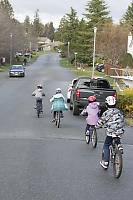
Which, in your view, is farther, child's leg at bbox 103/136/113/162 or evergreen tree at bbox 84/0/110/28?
evergreen tree at bbox 84/0/110/28

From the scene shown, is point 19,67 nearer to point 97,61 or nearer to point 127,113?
point 97,61

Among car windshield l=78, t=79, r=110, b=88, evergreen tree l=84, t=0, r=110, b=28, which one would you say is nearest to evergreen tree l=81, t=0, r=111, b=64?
evergreen tree l=84, t=0, r=110, b=28

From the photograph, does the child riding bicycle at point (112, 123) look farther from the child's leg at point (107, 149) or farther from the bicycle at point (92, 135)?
the bicycle at point (92, 135)

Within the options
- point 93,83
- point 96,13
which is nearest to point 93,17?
point 96,13

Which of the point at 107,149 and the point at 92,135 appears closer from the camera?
the point at 107,149

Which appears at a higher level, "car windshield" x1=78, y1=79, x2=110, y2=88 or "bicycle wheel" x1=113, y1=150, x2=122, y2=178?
"car windshield" x1=78, y1=79, x2=110, y2=88

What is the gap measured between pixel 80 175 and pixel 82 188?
2.67 ft

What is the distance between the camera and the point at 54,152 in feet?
29.9

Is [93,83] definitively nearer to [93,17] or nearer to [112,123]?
[112,123]

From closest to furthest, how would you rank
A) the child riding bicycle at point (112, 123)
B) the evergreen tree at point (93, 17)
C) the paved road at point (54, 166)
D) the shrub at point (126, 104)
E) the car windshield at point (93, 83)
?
the paved road at point (54, 166)
the child riding bicycle at point (112, 123)
the shrub at point (126, 104)
the car windshield at point (93, 83)
the evergreen tree at point (93, 17)

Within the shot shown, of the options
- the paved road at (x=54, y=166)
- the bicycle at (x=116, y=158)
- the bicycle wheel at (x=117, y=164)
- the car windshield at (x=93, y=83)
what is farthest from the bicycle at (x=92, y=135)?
the car windshield at (x=93, y=83)

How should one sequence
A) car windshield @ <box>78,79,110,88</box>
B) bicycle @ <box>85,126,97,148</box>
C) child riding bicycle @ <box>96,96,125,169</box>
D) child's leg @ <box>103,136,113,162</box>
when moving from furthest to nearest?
car windshield @ <box>78,79,110,88</box> → bicycle @ <box>85,126,97,148</box> → child's leg @ <box>103,136,113,162</box> → child riding bicycle @ <box>96,96,125,169</box>

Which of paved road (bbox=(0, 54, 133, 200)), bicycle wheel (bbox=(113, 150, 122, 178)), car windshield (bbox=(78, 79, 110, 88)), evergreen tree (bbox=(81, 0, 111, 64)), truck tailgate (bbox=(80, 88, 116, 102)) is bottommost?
paved road (bbox=(0, 54, 133, 200))

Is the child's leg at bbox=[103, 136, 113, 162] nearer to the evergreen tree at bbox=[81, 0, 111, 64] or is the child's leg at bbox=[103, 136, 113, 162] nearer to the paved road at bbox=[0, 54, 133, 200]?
the paved road at bbox=[0, 54, 133, 200]
